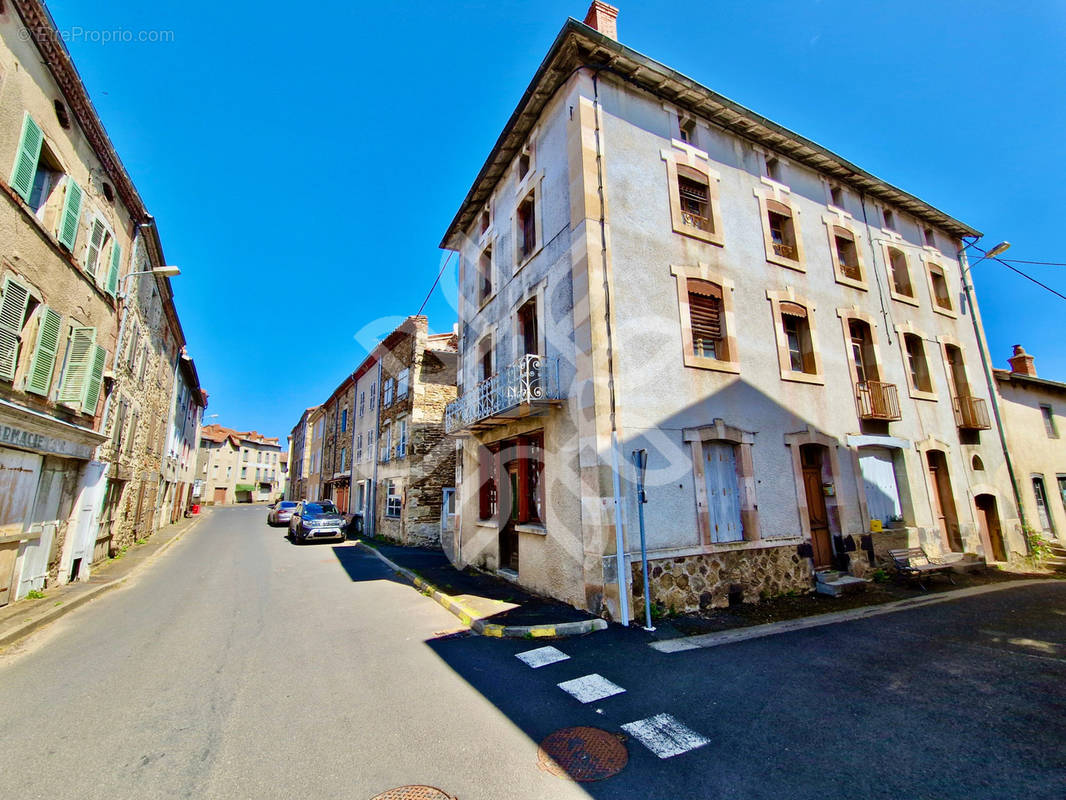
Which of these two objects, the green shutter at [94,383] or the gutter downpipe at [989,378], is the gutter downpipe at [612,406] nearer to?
the green shutter at [94,383]

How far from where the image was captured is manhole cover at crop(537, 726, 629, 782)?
3357 millimetres

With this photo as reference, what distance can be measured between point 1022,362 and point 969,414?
7.92 metres

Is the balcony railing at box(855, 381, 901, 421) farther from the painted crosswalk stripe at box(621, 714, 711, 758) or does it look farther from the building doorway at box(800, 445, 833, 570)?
the painted crosswalk stripe at box(621, 714, 711, 758)

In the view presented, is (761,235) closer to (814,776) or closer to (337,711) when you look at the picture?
(814,776)

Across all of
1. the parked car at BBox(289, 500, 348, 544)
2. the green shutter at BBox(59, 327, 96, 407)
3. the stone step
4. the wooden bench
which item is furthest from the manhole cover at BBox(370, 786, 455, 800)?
the parked car at BBox(289, 500, 348, 544)

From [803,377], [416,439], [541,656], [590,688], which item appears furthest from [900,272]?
[416,439]

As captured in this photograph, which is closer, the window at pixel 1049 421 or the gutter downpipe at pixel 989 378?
the gutter downpipe at pixel 989 378

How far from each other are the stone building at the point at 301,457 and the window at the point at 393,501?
23286 mm

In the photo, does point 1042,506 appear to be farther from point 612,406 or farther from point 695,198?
point 612,406

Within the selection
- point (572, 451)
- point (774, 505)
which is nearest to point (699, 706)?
point (572, 451)

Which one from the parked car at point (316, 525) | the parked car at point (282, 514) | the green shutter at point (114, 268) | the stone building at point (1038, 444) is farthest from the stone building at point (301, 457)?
the stone building at point (1038, 444)

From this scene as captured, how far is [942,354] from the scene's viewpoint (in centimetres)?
1341

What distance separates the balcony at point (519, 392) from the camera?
28.2 ft

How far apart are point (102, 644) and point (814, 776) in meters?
8.25
